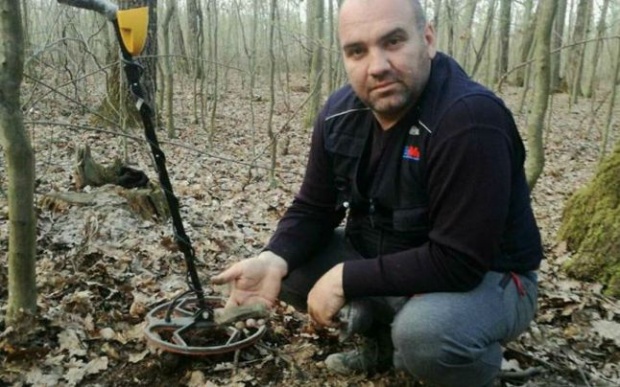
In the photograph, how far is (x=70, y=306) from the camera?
2768mm

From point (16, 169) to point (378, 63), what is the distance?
4.99ft

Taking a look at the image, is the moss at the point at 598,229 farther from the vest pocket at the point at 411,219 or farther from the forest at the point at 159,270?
the vest pocket at the point at 411,219


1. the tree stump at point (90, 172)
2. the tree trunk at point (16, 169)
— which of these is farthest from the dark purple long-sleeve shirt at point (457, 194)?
the tree stump at point (90, 172)

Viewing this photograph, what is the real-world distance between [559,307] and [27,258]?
274 cm

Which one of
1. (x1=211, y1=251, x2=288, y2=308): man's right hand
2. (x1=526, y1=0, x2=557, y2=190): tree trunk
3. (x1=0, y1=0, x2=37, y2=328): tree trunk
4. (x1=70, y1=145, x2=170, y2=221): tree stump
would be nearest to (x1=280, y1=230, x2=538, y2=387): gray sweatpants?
(x1=211, y1=251, x2=288, y2=308): man's right hand

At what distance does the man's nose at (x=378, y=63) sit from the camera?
1.90 meters

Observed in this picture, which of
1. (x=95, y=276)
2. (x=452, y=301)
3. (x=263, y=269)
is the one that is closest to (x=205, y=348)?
(x=263, y=269)

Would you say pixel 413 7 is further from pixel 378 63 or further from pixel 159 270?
pixel 159 270

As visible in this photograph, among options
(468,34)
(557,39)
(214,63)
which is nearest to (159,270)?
(214,63)

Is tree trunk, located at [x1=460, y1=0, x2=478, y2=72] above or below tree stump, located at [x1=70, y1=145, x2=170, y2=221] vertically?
above

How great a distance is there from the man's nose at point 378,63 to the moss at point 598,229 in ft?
7.19

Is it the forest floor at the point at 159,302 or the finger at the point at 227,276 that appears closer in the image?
the finger at the point at 227,276

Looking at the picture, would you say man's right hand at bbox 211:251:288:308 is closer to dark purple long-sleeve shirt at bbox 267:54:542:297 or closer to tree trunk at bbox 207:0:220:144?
dark purple long-sleeve shirt at bbox 267:54:542:297

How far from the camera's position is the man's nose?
1.90 meters
